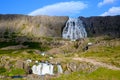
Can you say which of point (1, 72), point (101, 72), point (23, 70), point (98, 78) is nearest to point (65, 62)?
point (23, 70)

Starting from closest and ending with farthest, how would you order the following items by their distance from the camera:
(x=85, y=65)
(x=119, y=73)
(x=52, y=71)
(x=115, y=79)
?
1. (x=115, y=79)
2. (x=119, y=73)
3. (x=85, y=65)
4. (x=52, y=71)

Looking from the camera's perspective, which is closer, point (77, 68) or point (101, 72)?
point (101, 72)

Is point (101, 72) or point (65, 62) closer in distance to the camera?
point (101, 72)

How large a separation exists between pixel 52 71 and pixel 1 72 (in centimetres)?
3458

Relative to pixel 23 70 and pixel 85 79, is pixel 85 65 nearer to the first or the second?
pixel 23 70

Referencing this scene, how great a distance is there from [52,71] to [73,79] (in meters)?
72.5

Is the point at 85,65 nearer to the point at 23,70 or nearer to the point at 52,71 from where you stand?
the point at 52,71

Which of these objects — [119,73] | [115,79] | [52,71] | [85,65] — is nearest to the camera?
[115,79]

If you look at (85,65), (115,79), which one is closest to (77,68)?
(85,65)

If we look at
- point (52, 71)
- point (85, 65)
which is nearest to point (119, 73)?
point (85, 65)

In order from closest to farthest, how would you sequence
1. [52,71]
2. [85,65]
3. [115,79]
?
[115,79] < [85,65] < [52,71]

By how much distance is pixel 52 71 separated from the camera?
193625mm

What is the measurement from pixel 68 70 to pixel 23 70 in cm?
3177

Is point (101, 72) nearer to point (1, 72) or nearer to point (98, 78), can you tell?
point (98, 78)
